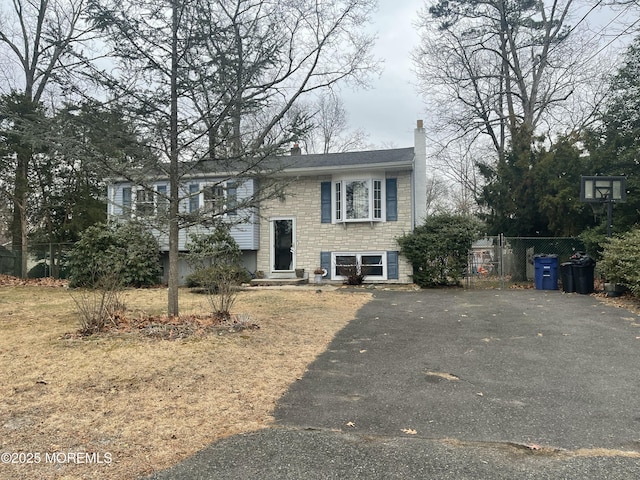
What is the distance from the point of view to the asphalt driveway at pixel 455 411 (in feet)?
8.55

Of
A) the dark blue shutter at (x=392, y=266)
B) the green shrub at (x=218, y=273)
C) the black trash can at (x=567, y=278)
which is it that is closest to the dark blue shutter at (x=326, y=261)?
the dark blue shutter at (x=392, y=266)

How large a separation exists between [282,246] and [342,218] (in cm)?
253

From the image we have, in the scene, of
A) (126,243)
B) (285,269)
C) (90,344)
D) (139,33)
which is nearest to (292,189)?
(285,269)

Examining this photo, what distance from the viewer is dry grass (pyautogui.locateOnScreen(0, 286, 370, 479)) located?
2.85m

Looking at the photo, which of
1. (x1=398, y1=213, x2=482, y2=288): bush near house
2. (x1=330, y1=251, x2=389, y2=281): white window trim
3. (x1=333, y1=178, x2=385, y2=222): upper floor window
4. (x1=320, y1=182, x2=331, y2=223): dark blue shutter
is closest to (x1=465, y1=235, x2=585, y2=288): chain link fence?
(x1=398, y1=213, x2=482, y2=288): bush near house

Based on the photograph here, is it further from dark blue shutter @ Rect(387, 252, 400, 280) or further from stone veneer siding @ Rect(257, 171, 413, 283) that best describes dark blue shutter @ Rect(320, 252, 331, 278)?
dark blue shutter @ Rect(387, 252, 400, 280)

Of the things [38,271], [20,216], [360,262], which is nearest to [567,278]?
[360,262]

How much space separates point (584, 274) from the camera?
37.6ft

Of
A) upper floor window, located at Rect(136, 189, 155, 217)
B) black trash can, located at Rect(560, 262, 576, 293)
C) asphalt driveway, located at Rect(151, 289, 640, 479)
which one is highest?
upper floor window, located at Rect(136, 189, 155, 217)

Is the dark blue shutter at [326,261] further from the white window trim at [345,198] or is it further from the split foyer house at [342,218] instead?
the white window trim at [345,198]

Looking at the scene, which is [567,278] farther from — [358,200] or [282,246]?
[282,246]

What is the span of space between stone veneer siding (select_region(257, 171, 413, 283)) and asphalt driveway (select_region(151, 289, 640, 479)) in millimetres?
8219

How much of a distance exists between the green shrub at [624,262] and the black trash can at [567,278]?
2.87 feet

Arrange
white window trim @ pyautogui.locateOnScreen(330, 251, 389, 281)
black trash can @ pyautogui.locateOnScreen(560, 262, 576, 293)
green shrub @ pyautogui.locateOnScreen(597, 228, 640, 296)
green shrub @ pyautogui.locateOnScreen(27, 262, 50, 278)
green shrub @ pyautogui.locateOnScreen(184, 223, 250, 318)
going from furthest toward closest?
1. green shrub @ pyautogui.locateOnScreen(27, 262, 50, 278)
2. white window trim @ pyautogui.locateOnScreen(330, 251, 389, 281)
3. green shrub @ pyautogui.locateOnScreen(184, 223, 250, 318)
4. black trash can @ pyautogui.locateOnScreen(560, 262, 576, 293)
5. green shrub @ pyautogui.locateOnScreen(597, 228, 640, 296)
